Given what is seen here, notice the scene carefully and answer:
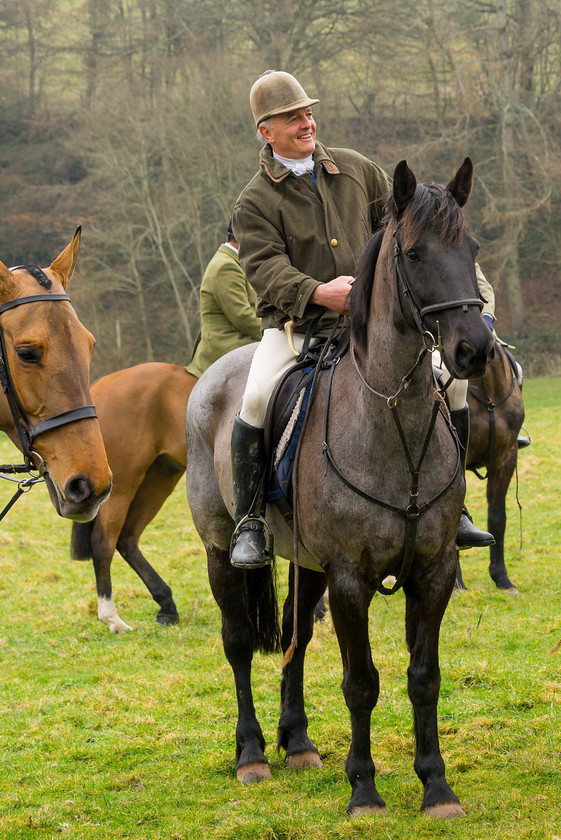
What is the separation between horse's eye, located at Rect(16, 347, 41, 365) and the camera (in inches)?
145

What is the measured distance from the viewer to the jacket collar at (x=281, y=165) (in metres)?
4.71

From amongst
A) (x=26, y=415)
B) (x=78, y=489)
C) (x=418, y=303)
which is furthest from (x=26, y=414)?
(x=418, y=303)

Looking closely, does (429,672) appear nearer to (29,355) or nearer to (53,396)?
(53,396)

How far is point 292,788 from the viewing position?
4719 mm

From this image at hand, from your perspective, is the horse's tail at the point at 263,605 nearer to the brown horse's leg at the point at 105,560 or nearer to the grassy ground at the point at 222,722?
the grassy ground at the point at 222,722

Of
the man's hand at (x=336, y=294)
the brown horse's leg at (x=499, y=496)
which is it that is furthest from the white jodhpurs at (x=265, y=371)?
the brown horse's leg at (x=499, y=496)

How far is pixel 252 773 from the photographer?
4.88 metres

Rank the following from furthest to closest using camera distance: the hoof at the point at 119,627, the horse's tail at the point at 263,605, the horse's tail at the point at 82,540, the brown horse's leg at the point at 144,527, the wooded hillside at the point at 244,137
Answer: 1. the wooded hillside at the point at 244,137
2. the horse's tail at the point at 82,540
3. the brown horse's leg at the point at 144,527
4. the hoof at the point at 119,627
5. the horse's tail at the point at 263,605

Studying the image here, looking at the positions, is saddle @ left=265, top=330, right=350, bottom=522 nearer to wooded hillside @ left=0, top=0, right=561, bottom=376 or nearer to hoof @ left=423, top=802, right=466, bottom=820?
hoof @ left=423, top=802, right=466, bottom=820

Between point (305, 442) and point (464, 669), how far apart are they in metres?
2.57

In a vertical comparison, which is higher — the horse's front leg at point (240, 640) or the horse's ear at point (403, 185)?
the horse's ear at point (403, 185)

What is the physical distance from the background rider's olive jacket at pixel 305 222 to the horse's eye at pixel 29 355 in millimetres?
1347

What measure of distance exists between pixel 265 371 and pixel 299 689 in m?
1.84

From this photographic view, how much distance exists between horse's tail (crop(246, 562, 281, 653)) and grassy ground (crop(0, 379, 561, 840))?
514 mm
